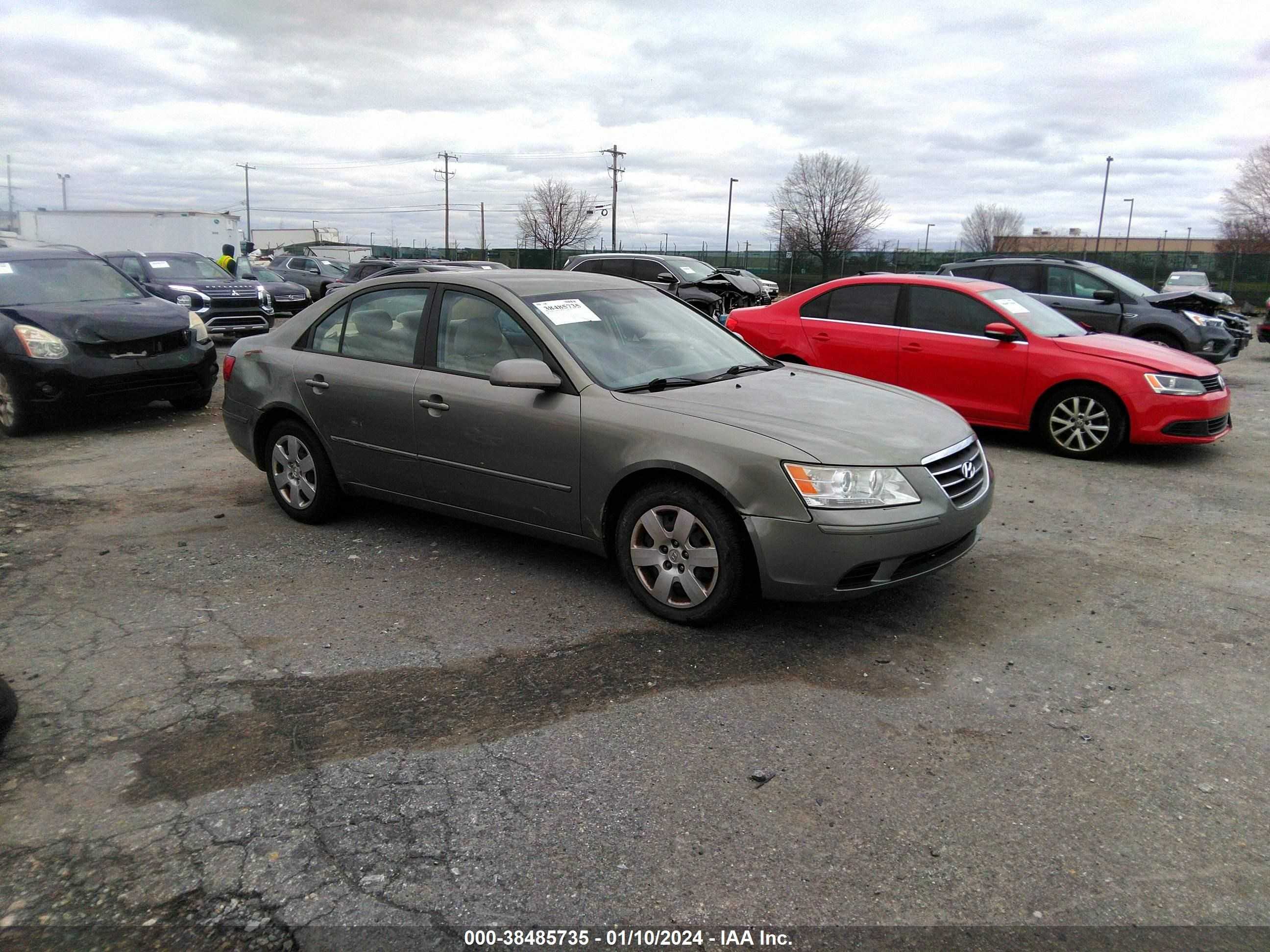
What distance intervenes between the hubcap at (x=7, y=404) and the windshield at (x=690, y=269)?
11.7 metres

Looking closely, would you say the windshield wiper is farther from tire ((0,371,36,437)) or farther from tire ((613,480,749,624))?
tire ((0,371,36,437))

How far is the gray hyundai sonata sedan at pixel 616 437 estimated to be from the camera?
12.7 ft

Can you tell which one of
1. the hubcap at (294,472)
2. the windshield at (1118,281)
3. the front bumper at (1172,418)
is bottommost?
the hubcap at (294,472)

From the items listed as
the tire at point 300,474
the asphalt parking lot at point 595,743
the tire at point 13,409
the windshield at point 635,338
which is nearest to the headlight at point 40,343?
the tire at point 13,409

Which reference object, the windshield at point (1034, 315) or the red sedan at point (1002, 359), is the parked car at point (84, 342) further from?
the windshield at point (1034, 315)

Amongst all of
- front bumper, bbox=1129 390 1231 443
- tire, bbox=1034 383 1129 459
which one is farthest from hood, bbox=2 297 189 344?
front bumper, bbox=1129 390 1231 443

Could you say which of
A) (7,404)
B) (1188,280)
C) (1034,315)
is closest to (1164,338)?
(1034,315)

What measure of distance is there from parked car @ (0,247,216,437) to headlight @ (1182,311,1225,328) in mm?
11904

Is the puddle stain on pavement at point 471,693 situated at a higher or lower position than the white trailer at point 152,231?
lower

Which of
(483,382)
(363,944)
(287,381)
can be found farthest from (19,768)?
(287,381)

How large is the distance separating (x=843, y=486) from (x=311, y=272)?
25.4m

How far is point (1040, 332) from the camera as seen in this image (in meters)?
8.05

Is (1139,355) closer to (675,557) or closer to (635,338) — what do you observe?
(635,338)

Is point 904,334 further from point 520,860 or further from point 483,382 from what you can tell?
point 520,860
